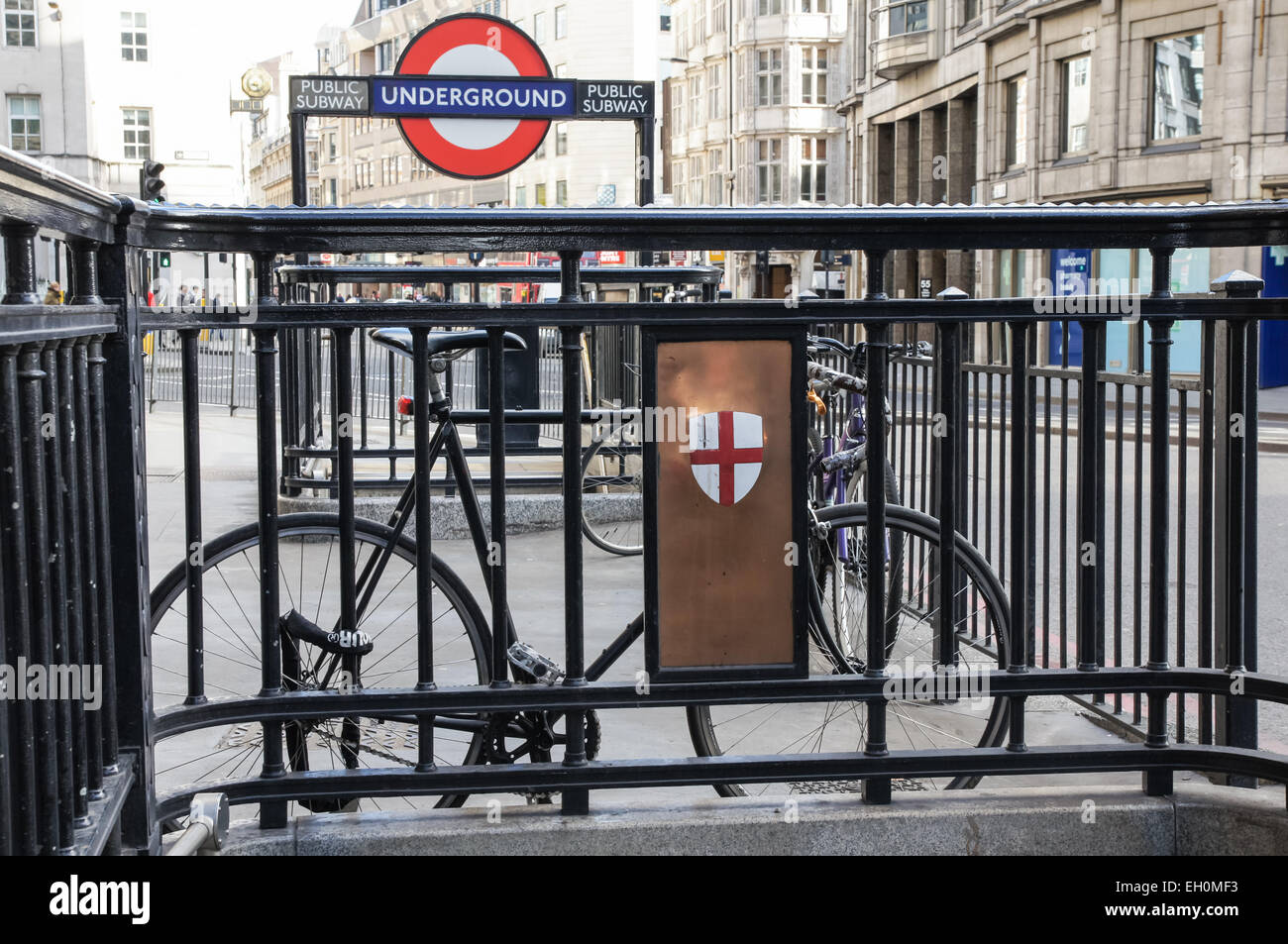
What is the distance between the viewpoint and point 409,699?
302 cm

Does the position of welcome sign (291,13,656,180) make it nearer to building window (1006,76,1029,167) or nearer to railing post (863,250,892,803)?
railing post (863,250,892,803)

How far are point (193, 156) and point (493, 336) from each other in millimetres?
60606

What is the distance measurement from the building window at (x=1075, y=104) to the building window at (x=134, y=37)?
40.4 m

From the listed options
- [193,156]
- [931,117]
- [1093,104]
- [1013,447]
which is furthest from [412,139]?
[193,156]

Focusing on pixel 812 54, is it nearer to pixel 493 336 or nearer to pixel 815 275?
pixel 815 275

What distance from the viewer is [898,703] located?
4195 mm

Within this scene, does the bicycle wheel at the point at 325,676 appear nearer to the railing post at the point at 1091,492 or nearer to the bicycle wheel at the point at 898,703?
the bicycle wheel at the point at 898,703

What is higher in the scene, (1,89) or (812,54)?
(812,54)

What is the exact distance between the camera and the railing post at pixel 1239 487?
322 cm

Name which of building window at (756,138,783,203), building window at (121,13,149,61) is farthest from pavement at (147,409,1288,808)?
building window at (756,138,783,203)

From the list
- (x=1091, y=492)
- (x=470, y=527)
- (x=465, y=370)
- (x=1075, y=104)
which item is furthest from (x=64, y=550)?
(x=1075, y=104)

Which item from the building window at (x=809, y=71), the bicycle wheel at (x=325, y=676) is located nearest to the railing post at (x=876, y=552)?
the bicycle wheel at (x=325, y=676)

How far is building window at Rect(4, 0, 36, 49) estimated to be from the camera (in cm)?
5009

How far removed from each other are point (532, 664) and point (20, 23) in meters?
55.0
